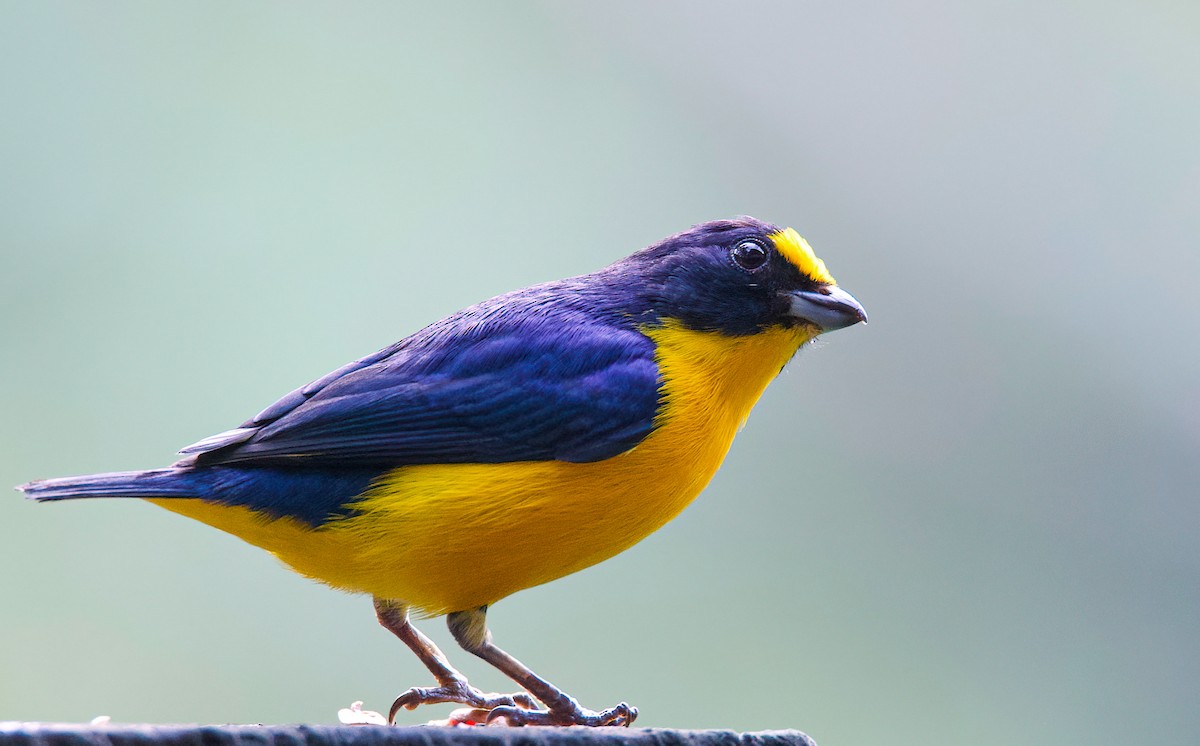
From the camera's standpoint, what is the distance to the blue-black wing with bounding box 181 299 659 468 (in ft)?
10.6

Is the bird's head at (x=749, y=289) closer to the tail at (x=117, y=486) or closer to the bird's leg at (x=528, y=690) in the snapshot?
the bird's leg at (x=528, y=690)

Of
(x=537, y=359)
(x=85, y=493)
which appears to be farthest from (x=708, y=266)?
(x=85, y=493)

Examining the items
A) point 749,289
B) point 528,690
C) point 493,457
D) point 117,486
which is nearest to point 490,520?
point 493,457

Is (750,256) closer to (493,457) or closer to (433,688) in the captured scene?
(493,457)

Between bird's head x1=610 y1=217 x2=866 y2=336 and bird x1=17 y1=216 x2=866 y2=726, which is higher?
bird's head x1=610 y1=217 x2=866 y2=336

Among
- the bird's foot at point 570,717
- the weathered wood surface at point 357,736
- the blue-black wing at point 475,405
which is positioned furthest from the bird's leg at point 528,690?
the weathered wood surface at point 357,736

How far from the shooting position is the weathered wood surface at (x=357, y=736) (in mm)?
1606

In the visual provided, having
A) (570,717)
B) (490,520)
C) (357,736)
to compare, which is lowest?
(570,717)

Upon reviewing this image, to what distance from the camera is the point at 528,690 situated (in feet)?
10.8

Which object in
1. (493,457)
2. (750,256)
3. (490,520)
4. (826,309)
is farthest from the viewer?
(750,256)

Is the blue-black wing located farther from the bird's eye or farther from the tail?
the bird's eye

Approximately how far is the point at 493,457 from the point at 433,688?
69cm

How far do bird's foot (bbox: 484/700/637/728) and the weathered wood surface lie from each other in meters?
0.77

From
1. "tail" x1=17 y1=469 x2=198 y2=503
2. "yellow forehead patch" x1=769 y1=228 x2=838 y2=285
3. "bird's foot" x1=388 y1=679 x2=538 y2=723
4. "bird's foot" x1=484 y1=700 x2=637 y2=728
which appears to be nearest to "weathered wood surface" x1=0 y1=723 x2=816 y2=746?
"bird's foot" x1=484 y1=700 x2=637 y2=728
